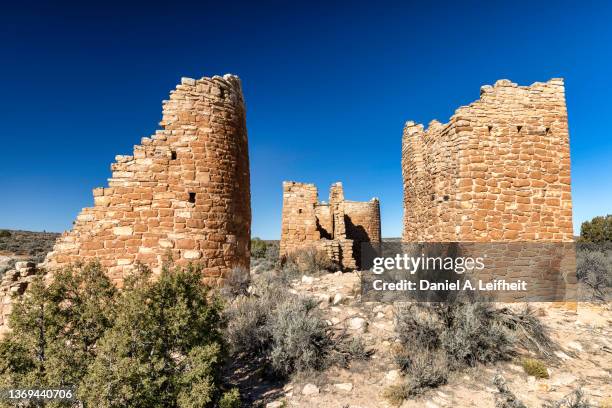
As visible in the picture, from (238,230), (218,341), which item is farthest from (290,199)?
(218,341)

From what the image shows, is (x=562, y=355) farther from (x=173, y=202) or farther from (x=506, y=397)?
(x=173, y=202)

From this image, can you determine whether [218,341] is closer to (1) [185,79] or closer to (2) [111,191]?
(2) [111,191]

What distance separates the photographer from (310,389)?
461 cm

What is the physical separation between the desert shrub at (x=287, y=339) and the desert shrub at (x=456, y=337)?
0.77m

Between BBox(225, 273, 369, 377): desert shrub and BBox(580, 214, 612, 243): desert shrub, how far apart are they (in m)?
25.7

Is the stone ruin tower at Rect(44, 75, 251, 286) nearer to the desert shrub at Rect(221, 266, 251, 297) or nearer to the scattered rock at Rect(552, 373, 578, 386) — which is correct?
the desert shrub at Rect(221, 266, 251, 297)

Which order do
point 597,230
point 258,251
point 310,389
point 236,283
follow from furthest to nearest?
point 597,230, point 258,251, point 236,283, point 310,389

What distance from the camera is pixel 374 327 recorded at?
6199 millimetres

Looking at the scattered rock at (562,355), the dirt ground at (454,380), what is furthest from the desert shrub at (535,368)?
the scattered rock at (562,355)

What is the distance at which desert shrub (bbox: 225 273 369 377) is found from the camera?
16.3ft

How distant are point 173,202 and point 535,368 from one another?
6242mm

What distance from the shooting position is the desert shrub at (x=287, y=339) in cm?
496

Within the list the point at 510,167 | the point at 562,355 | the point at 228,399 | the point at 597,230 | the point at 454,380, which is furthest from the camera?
the point at 597,230

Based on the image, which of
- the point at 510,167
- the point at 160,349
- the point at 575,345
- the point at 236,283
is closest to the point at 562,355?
the point at 575,345
